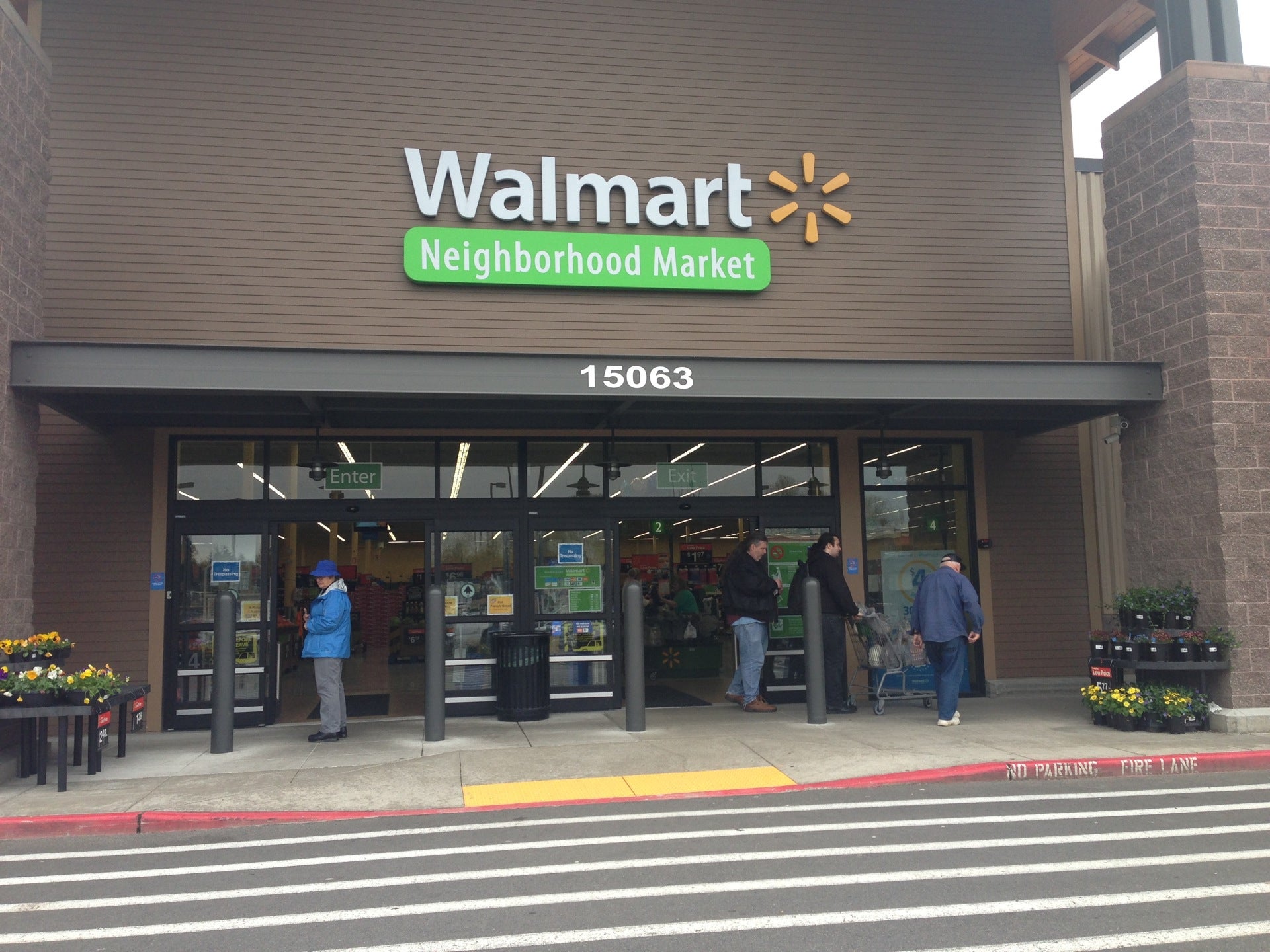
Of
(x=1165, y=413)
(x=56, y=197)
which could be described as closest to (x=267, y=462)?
(x=56, y=197)

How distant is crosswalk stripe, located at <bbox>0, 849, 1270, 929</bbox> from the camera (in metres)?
5.55

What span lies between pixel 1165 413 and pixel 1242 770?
3893 millimetres

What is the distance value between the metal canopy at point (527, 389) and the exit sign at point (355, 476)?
513 millimetres

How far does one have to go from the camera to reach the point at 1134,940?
4.81 meters

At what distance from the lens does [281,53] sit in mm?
12344

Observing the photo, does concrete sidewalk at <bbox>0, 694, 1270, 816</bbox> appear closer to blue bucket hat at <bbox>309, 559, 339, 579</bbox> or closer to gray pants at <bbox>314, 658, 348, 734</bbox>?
gray pants at <bbox>314, 658, 348, 734</bbox>

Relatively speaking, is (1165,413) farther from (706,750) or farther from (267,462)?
(267,462)

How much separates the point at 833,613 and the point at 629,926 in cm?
711

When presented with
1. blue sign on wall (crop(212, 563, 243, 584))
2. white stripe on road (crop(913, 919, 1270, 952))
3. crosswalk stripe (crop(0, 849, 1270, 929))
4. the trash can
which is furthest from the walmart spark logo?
white stripe on road (crop(913, 919, 1270, 952))

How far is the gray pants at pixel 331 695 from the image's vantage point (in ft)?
34.9

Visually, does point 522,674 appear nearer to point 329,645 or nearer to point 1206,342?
point 329,645

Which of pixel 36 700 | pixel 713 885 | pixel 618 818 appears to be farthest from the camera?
pixel 36 700

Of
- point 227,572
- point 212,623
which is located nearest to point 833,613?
point 227,572

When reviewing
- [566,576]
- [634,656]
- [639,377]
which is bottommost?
[634,656]
